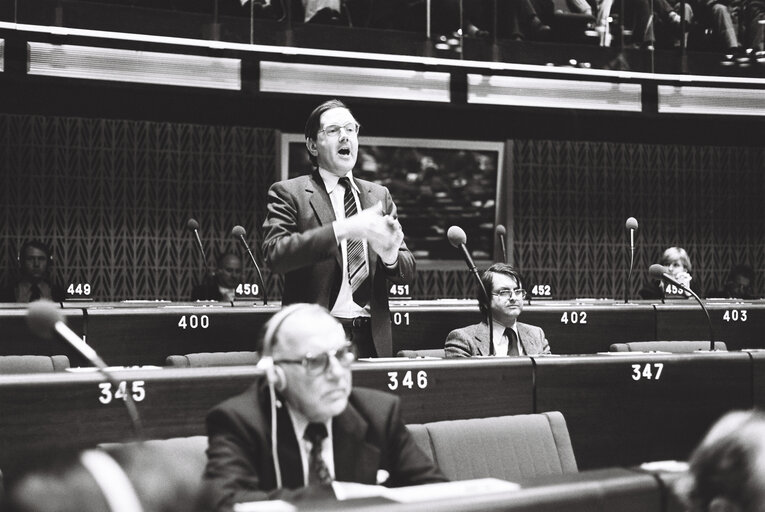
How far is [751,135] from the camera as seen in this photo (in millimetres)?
11203

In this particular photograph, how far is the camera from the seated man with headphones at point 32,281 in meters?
8.09

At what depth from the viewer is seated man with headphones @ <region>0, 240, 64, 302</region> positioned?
8.09 metres

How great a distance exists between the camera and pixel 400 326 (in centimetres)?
561

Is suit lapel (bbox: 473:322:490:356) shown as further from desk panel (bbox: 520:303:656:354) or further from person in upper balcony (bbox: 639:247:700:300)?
person in upper balcony (bbox: 639:247:700:300)

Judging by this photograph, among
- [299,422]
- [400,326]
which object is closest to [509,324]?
[400,326]

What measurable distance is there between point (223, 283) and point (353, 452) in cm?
623

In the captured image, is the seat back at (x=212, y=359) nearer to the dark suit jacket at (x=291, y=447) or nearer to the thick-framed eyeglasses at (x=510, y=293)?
the thick-framed eyeglasses at (x=510, y=293)

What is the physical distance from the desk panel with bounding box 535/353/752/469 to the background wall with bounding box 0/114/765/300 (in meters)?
6.18

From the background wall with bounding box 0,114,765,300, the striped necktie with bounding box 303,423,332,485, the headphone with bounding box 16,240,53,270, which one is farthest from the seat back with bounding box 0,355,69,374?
the background wall with bounding box 0,114,765,300

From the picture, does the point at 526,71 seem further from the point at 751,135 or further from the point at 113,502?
the point at 113,502

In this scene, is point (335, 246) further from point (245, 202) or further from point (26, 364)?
point (245, 202)

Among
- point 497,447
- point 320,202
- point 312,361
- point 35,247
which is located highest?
point 320,202

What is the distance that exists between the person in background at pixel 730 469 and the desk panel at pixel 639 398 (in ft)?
7.14

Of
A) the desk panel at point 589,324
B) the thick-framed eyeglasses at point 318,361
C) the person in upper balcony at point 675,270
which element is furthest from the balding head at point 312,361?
the person in upper balcony at point 675,270
